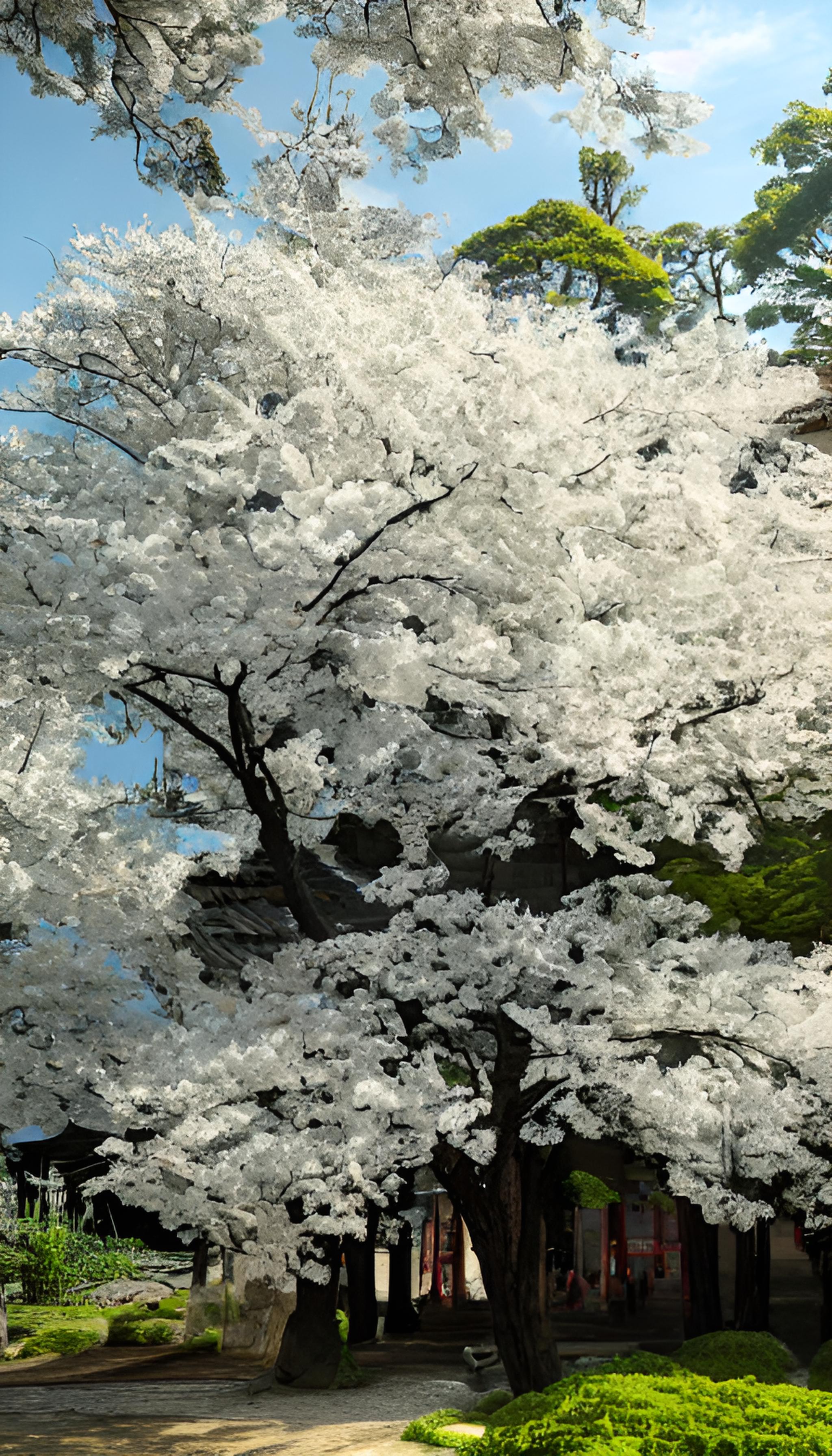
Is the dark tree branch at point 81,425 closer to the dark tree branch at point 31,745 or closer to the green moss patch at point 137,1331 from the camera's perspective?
the dark tree branch at point 31,745

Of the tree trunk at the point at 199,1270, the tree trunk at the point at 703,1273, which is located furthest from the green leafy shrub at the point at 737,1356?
the tree trunk at the point at 199,1270

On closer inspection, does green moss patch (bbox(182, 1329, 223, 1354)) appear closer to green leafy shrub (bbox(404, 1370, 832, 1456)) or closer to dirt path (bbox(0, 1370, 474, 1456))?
dirt path (bbox(0, 1370, 474, 1456))

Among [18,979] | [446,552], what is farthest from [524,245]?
[18,979]

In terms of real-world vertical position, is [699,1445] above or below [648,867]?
below

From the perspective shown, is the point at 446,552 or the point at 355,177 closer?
the point at 355,177

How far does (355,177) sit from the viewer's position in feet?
29.3

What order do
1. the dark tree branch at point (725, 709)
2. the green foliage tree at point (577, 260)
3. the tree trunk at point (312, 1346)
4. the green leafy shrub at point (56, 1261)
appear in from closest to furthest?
the dark tree branch at point (725, 709) < the tree trunk at point (312, 1346) < the green leafy shrub at point (56, 1261) < the green foliage tree at point (577, 260)

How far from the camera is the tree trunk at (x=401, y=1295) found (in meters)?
20.8

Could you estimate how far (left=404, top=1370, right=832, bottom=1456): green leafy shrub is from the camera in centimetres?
583

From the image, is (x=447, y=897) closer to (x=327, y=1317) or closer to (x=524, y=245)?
(x=327, y=1317)

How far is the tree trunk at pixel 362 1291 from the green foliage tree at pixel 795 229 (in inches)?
850

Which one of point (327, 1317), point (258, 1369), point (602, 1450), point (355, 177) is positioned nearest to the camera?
point (602, 1450)

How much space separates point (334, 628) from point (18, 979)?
4.65 meters

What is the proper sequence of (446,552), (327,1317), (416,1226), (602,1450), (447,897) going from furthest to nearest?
(416,1226), (327,1317), (447,897), (446,552), (602,1450)
